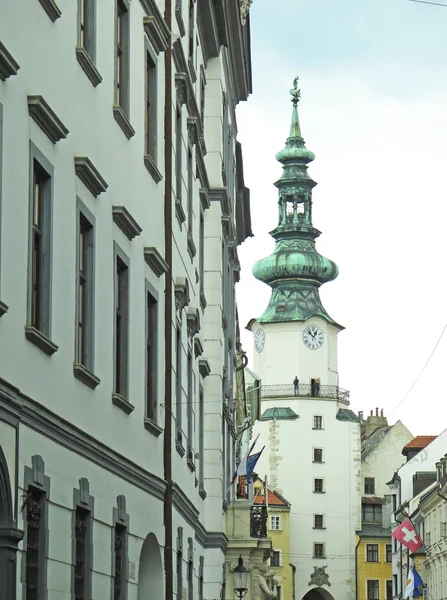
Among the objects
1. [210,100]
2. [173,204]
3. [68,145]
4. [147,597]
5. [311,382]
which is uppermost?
[311,382]

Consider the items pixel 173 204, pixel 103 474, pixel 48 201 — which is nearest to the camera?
pixel 48 201

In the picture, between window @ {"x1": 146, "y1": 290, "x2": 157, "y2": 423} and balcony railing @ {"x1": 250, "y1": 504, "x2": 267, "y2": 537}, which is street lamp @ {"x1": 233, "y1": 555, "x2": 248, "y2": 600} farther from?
window @ {"x1": 146, "y1": 290, "x2": 157, "y2": 423}

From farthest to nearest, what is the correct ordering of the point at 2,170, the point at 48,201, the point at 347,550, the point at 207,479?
the point at 347,550, the point at 207,479, the point at 48,201, the point at 2,170

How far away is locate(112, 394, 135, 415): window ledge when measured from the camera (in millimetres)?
14643

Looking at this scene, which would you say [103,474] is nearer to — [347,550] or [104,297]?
[104,297]

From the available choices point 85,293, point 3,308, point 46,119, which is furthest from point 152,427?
point 3,308

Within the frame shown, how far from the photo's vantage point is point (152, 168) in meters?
17.5

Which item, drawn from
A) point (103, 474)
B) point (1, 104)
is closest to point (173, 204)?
point (103, 474)

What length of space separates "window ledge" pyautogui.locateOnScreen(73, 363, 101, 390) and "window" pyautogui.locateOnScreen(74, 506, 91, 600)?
110 centimetres

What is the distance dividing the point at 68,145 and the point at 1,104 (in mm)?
2331

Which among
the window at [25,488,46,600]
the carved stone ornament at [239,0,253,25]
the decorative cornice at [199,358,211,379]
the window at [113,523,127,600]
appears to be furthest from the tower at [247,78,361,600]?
the window at [25,488,46,600]

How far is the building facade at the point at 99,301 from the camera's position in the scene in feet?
34.9

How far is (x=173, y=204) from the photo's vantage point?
19.6 m

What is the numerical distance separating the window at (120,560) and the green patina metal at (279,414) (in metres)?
87.3
